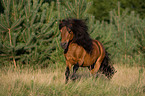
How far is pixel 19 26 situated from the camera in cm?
798

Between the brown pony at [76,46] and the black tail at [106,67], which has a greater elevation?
the brown pony at [76,46]

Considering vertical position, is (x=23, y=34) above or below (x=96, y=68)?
above

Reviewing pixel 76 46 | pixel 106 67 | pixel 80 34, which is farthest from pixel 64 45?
pixel 106 67

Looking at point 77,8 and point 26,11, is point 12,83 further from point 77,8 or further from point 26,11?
point 77,8

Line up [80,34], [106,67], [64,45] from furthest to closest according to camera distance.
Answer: [106,67] < [80,34] < [64,45]

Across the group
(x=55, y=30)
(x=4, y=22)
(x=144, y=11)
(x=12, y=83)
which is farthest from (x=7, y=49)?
(x=144, y=11)

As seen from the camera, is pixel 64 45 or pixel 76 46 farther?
pixel 76 46

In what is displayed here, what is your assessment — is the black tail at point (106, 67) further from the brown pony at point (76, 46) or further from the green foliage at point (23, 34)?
the green foliage at point (23, 34)

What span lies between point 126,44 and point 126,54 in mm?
698

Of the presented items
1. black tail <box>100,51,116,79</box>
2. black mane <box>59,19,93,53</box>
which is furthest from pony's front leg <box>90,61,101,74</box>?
black mane <box>59,19,93,53</box>

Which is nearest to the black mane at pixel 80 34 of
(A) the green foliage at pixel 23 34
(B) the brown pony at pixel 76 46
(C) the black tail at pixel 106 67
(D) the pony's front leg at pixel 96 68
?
(B) the brown pony at pixel 76 46

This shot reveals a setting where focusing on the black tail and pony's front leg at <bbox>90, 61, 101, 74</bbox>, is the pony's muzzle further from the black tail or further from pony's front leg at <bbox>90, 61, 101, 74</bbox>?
the black tail

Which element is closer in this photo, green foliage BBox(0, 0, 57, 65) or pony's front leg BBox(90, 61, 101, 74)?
pony's front leg BBox(90, 61, 101, 74)

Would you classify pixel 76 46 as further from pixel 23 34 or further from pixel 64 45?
pixel 23 34
